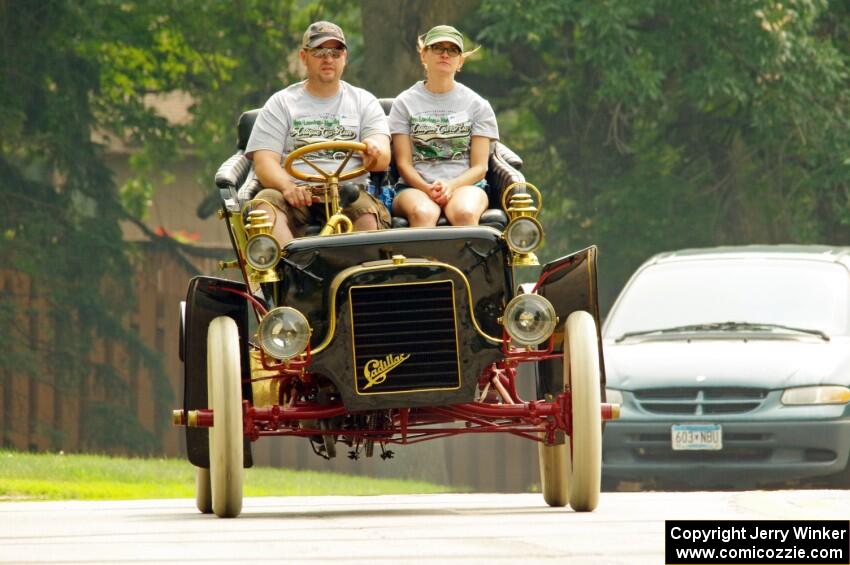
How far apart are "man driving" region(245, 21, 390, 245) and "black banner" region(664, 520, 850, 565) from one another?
9.53 feet

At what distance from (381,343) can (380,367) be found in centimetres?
12

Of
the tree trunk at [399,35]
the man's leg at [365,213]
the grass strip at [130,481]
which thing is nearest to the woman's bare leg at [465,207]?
the man's leg at [365,213]

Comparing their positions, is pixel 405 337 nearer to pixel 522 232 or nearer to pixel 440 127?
pixel 522 232

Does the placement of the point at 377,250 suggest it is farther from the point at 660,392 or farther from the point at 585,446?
the point at 660,392

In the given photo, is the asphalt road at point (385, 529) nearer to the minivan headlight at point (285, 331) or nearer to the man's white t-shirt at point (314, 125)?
the minivan headlight at point (285, 331)

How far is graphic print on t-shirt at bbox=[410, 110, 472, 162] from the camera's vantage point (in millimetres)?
10883

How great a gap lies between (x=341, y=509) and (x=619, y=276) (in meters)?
13.0

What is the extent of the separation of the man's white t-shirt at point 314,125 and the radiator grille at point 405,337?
1.13 meters

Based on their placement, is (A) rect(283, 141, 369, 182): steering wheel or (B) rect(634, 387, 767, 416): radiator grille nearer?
(A) rect(283, 141, 369, 182): steering wheel

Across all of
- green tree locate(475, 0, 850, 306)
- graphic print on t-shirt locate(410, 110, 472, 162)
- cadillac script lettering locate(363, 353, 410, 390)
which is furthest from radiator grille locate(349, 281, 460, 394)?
green tree locate(475, 0, 850, 306)

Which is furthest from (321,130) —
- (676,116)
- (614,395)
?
(676,116)

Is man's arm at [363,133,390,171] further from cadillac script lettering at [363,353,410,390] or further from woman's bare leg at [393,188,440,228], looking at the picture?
cadillac script lettering at [363,353,410,390]

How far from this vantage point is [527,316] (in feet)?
31.7

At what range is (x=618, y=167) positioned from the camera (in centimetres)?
2406
